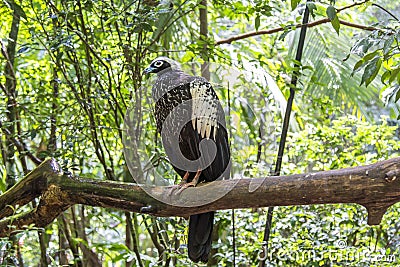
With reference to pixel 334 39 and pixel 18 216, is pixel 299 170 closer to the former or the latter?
pixel 334 39

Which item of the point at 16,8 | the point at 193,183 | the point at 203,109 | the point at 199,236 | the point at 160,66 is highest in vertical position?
the point at 16,8

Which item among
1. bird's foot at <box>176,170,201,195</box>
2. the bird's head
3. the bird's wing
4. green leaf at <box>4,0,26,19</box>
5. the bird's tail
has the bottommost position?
the bird's tail

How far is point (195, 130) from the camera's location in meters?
1.98

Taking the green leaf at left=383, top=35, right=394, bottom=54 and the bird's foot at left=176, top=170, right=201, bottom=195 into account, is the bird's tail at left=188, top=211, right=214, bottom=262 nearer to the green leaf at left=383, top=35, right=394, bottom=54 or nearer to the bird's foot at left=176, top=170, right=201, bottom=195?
the bird's foot at left=176, top=170, right=201, bottom=195

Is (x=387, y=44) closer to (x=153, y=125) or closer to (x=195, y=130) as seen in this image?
(x=195, y=130)

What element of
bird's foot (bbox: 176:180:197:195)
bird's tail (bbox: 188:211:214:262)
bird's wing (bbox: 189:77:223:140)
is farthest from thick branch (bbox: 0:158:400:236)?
bird's wing (bbox: 189:77:223:140)

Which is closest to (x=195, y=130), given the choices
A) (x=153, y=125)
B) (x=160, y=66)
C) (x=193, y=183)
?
(x=193, y=183)

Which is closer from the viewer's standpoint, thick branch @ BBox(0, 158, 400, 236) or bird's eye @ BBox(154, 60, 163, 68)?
thick branch @ BBox(0, 158, 400, 236)

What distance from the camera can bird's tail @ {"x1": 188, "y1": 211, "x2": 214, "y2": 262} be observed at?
1.90 meters

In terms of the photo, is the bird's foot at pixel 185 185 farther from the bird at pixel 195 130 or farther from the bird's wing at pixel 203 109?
the bird's wing at pixel 203 109

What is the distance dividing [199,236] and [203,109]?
0.45 meters

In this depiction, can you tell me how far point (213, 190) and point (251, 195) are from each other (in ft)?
0.55

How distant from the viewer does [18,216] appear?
1959 millimetres

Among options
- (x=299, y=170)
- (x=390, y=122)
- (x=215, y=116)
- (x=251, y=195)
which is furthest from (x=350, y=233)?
(x=390, y=122)
